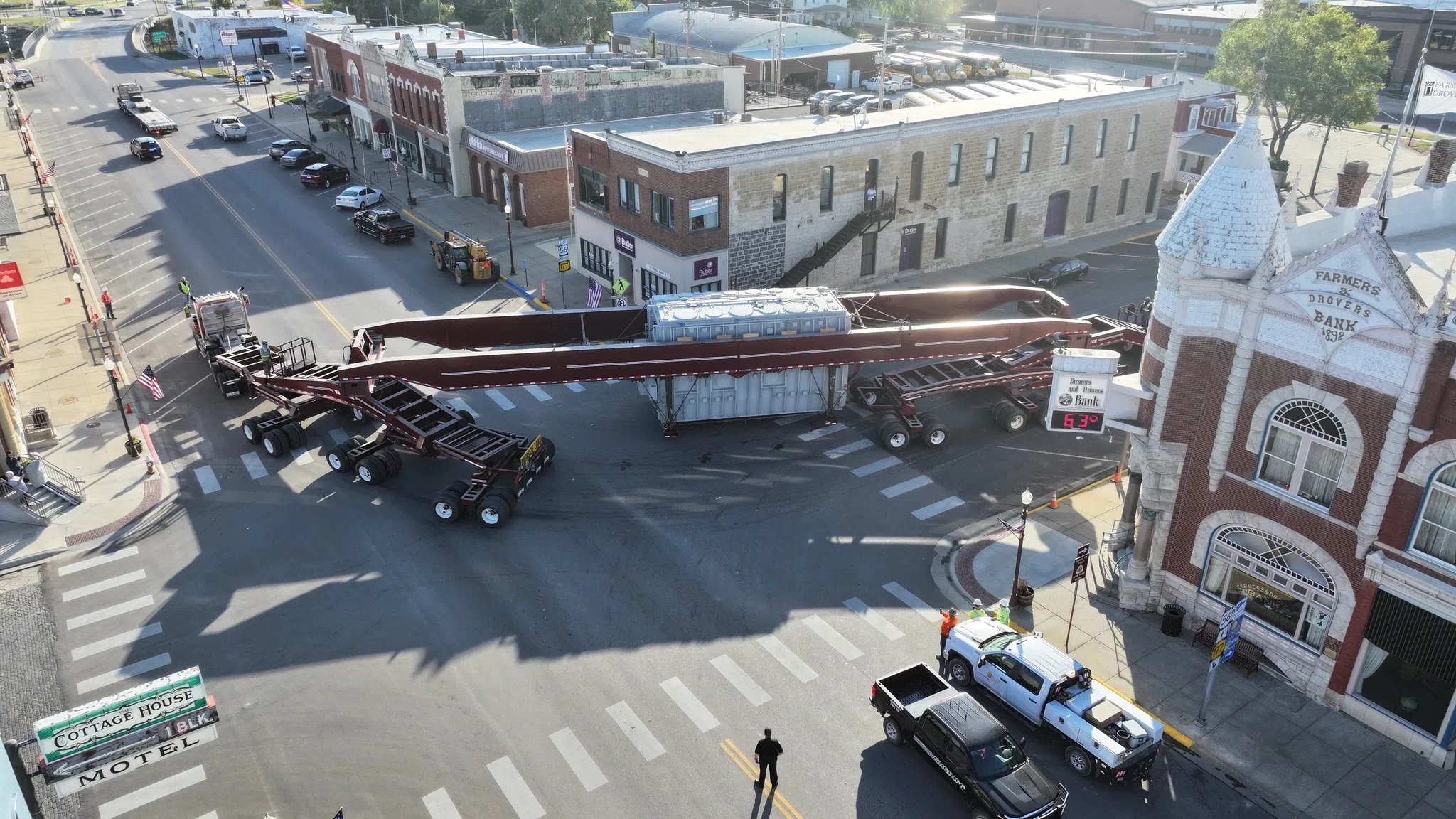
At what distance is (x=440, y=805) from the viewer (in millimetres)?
19812

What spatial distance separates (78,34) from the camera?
14450 centimetres

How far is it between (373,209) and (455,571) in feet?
128

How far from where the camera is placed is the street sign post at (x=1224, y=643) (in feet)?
68.7

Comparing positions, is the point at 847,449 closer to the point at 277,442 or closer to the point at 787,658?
the point at 787,658

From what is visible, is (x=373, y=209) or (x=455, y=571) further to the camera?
(x=373, y=209)

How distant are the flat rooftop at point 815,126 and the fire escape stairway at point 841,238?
12.3 ft

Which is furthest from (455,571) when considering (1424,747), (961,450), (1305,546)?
(1424,747)

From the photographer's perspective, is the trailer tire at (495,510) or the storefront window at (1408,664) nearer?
the storefront window at (1408,664)

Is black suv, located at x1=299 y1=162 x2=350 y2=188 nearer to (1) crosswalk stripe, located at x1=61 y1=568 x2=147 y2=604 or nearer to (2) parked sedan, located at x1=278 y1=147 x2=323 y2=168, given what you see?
(2) parked sedan, located at x1=278 y1=147 x2=323 y2=168

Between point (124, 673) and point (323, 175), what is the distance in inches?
1953

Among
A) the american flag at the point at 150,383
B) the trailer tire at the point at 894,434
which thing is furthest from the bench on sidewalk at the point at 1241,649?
the american flag at the point at 150,383

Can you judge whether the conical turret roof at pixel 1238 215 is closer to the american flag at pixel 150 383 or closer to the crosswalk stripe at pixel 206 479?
the crosswalk stripe at pixel 206 479

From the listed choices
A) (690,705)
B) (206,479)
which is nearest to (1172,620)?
(690,705)

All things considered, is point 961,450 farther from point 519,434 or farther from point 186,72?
point 186,72
